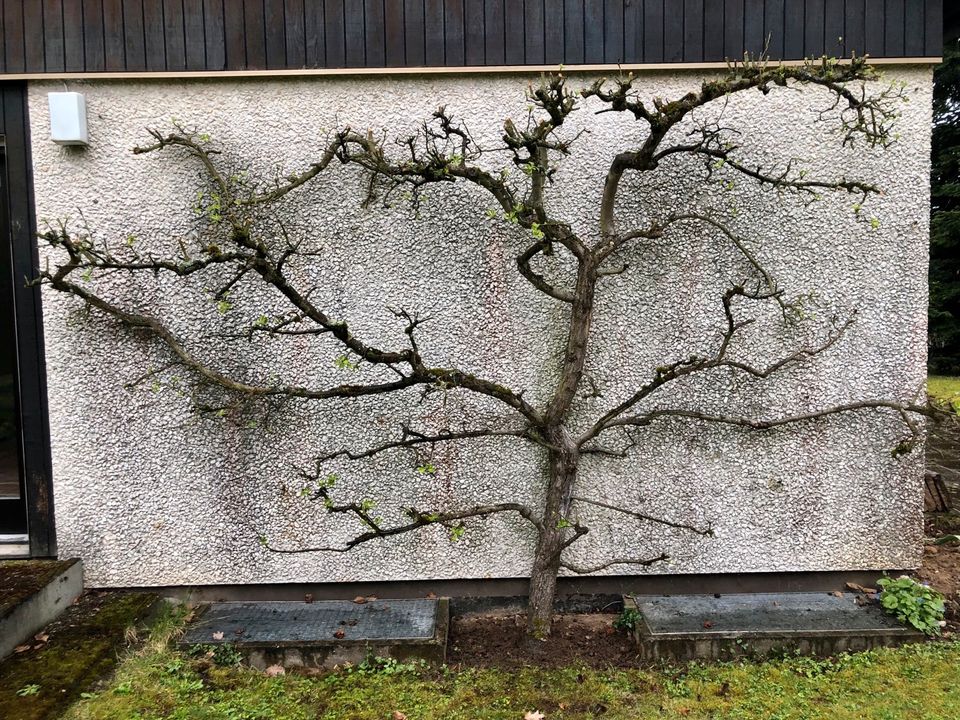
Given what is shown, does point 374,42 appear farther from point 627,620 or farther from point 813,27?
point 627,620

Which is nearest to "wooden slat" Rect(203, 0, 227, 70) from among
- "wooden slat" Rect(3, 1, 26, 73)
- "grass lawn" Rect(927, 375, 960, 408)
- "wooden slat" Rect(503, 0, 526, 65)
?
"wooden slat" Rect(3, 1, 26, 73)

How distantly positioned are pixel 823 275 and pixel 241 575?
13.6 ft

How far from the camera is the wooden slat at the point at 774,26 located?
394 cm

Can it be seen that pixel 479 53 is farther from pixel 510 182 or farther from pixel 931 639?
pixel 931 639

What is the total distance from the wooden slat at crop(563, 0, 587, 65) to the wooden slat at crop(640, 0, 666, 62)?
385mm

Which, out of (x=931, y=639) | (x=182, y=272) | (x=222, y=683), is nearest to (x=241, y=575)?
(x=222, y=683)

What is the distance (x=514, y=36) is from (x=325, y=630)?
146 inches

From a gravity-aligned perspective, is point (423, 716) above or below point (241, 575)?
below

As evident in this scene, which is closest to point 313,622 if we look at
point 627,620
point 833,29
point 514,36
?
point 627,620

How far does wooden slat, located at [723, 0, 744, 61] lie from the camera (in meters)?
3.93

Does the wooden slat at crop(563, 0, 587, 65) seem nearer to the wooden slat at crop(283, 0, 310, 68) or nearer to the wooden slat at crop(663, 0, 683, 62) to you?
the wooden slat at crop(663, 0, 683, 62)

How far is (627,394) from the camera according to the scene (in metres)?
3.99

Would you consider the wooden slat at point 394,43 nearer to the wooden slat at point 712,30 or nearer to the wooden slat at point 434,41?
the wooden slat at point 434,41

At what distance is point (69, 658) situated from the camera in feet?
10.7
